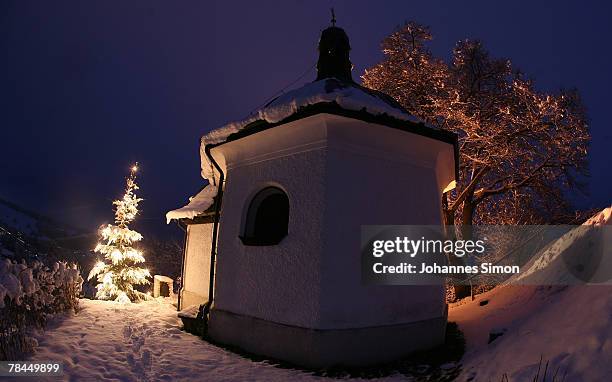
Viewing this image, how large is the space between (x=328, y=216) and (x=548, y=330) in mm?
3404

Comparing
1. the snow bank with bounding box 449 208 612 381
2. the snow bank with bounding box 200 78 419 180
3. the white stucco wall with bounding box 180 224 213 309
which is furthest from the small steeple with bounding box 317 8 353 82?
the snow bank with bounding box 449 208 612 381

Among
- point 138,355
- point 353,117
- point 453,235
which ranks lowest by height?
point 138,355

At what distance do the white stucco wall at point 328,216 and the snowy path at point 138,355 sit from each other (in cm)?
90

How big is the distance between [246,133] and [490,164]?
9620 mm

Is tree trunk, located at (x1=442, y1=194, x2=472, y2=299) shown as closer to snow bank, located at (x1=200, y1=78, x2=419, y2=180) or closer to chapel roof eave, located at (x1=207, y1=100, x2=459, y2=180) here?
chapel roof eave, located at (x1=207, y1=100, x2=459, y2=180)

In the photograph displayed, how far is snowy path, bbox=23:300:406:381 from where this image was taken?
516 centimetres

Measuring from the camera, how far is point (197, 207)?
11570mm

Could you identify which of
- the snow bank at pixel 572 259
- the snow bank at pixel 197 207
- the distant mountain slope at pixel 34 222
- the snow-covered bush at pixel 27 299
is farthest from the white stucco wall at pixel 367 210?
the distant mountain slope at pixel 34 222

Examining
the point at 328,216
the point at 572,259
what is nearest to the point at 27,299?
the point at 328,216

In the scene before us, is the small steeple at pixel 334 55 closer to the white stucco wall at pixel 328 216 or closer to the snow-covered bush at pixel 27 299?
the white stucco wall at pixel 328 216

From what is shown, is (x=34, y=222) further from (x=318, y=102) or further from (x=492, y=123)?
(x=318, y=102)

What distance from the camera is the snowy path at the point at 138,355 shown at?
516cm

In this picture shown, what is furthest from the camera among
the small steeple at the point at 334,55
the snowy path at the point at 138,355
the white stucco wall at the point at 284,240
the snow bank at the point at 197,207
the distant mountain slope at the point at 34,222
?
the distant mountain slope at the point at 34,222

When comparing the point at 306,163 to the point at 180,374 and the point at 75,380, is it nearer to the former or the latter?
the point at 180,374
